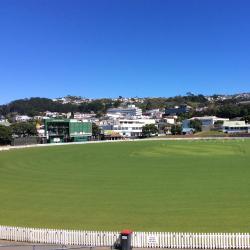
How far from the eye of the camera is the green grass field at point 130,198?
1034 inches

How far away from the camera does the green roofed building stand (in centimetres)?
15038

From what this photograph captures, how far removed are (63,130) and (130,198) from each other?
122 meters

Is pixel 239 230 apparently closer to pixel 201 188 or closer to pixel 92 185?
pixel 201 188

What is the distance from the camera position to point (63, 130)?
154m

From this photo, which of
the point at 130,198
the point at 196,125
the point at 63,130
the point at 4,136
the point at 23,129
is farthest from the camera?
the point at 196,125

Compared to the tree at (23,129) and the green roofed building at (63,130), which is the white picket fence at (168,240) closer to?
the green roofed building at (63,130)

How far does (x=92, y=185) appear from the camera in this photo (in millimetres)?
40906

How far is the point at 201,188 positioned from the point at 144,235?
59.4 feet

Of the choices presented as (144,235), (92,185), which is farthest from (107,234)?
(92,185)

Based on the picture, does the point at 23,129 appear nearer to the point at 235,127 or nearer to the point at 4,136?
the point at 4,136

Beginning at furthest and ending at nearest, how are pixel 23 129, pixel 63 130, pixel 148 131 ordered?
1. pixel 148 131
2. pixel 23 129
3. pixel 63 130

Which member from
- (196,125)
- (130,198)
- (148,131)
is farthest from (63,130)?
(130,198)

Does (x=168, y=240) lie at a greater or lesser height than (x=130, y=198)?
greater

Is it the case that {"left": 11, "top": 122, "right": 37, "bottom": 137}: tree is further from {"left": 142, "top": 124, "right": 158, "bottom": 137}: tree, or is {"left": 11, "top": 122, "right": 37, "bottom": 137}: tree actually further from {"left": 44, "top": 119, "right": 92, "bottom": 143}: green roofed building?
{"left": 142, "top": 124, "right": 158, "bottom": 137}: tree
